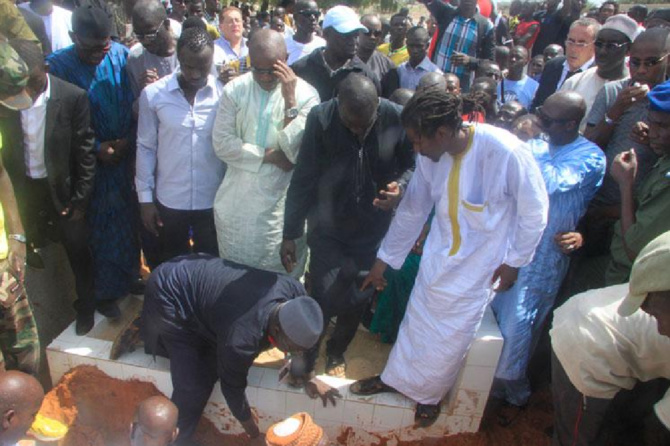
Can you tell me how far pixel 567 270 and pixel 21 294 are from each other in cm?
307

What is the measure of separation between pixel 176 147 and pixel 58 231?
94cm

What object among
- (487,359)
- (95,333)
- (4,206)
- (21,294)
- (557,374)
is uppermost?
(4,206)

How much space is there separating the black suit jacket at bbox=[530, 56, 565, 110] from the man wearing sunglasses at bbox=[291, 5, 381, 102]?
172 centimetres

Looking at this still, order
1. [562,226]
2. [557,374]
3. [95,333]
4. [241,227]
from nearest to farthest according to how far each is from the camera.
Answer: [557,374] < [562,226] < [241,227] < [95,333]

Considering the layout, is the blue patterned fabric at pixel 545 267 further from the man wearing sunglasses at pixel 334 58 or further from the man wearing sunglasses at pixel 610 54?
the man wearing sunglasses at pixel 334 58

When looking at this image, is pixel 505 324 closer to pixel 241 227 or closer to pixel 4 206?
pixel 241 227

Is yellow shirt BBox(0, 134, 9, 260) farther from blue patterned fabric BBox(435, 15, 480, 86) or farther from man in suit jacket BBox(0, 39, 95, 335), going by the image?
blue patterned fabric BBox(435, 15, 480, 86)

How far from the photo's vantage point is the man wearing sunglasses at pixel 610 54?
3691 millimetres

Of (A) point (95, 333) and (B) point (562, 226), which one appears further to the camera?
(A) point (95, 333)

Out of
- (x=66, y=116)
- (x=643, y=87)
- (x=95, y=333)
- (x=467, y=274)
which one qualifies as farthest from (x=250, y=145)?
(x=643, y=87)

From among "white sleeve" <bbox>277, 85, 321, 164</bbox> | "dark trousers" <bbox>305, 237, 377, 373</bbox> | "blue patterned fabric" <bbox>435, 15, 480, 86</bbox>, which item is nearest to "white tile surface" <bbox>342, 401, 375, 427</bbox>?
"dark trousers" <bbox>305, 237, 377, 373</bbox>

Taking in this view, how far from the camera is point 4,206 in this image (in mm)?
2709

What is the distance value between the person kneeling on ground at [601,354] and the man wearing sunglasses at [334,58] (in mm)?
2375

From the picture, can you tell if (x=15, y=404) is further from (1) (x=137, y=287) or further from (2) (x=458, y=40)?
(2) (x=458, y=40)
